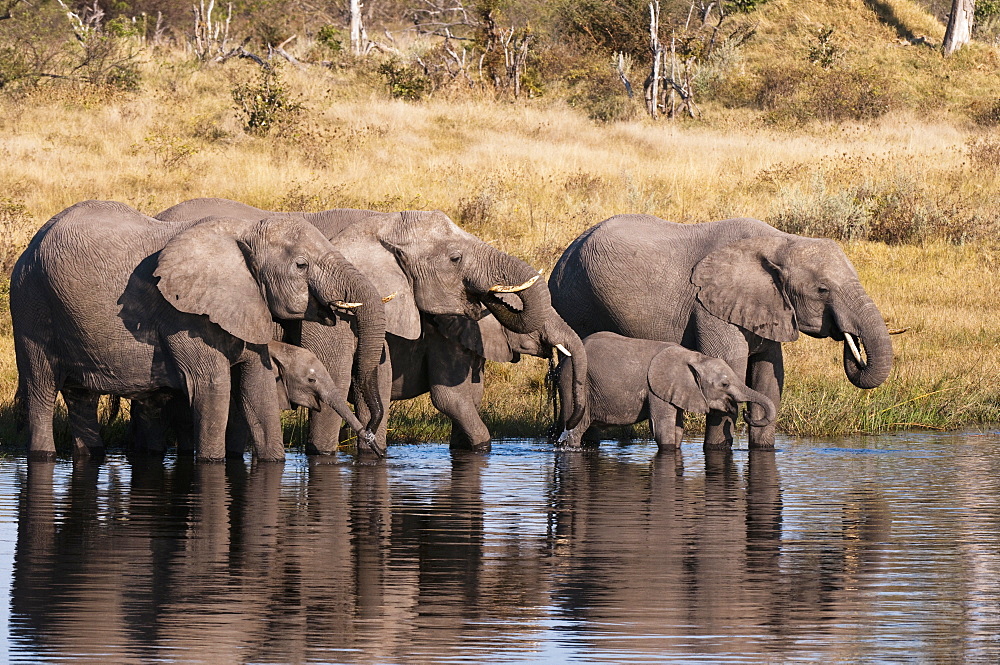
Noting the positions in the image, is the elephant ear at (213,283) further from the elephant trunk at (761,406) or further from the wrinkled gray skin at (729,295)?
the elephant trunk at (761,406)

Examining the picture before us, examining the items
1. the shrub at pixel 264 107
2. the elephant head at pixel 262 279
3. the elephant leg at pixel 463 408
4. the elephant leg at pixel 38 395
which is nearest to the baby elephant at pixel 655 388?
the elephant leg at pixel 463 408

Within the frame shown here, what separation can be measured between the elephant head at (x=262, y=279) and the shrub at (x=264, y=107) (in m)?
15.1

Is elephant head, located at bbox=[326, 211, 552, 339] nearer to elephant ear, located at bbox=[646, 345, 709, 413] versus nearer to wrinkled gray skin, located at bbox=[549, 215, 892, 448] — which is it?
elephant ear, located at bbox=[646, 345, 709, 413]

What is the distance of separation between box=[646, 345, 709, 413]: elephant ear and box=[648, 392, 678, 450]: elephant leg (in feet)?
0.34

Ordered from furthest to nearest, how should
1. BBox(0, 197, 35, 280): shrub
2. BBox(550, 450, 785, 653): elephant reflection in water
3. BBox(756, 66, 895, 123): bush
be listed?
1. BBox(756, 66, 895, 123): bush
2. BBox(0, 197, 35, 280): shrub
3. BBox(550, 450, 785, 653): elephant reflection in water

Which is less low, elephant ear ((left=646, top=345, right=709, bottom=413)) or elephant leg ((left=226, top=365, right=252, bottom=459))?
elephant ear ((left=646, top=345, right=709, bottom=413))

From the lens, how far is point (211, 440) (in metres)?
11.3

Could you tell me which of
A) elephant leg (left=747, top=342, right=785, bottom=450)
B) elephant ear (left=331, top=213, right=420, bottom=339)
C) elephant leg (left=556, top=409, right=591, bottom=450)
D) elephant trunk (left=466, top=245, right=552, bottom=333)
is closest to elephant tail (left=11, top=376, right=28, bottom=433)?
elephant ear (left=331, top=213, right=420, bottom=339)

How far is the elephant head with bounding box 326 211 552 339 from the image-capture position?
1200cm

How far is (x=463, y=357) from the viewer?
1263cm

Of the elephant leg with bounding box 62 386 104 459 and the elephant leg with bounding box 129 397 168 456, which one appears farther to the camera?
the elephant leg with bounding box 129 397 168 456

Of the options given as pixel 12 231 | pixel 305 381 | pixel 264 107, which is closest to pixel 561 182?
pixel 264 107

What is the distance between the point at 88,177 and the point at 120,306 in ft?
39.0

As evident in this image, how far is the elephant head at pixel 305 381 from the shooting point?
37.7 ft
